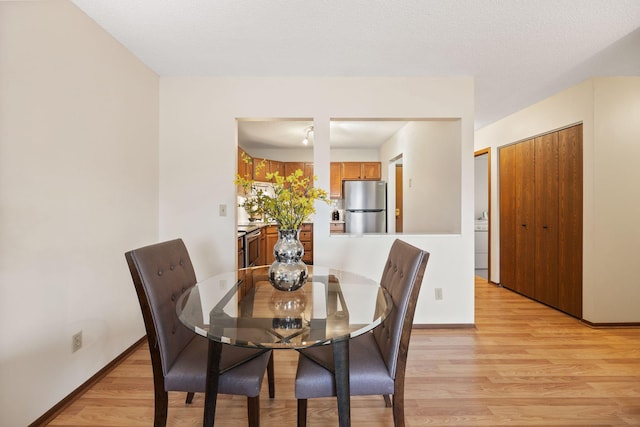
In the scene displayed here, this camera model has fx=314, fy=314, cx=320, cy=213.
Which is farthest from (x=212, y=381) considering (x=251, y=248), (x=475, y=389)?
(x=251, y=248)

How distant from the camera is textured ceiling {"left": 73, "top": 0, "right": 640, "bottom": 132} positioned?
6.08 feet

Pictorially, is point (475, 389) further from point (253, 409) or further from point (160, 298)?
point (160, 298)

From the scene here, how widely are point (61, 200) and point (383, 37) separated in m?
2.23

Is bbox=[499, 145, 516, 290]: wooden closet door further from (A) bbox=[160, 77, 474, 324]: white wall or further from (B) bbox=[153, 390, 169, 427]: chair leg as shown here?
(B) bbox=[153, 390, 169, 427]: chair leg

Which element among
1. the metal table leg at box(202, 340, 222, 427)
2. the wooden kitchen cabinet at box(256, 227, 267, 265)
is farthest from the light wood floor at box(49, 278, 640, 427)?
the wooden kitchen cabinet at box(256, 227, 267, 265)

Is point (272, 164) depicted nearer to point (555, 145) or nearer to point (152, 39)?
point (152, 39)

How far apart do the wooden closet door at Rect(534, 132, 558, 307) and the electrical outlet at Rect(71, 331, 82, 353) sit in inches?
165

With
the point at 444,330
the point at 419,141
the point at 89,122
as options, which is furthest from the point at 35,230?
the point at 419,141

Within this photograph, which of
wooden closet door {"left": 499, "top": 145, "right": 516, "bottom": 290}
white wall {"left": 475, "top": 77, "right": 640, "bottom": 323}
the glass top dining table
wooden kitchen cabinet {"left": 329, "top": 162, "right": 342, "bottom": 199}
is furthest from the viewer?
wooden kitchen cabinet {"left": 329, "top": 162, "right": 342, "bottom": 199}

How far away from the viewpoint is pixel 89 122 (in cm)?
196

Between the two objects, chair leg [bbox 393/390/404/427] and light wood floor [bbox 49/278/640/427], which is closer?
chair leg [bbox 393/390/404/427]

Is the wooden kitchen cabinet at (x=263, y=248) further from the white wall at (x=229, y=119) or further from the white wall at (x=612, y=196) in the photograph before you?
the white wall at (x=612, y=196)

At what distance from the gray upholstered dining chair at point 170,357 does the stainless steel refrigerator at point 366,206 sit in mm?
4174

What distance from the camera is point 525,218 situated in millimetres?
3758
